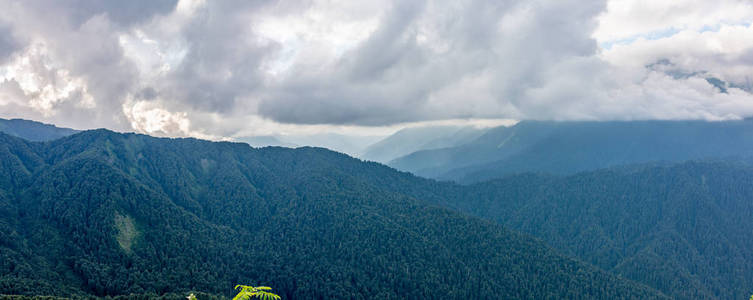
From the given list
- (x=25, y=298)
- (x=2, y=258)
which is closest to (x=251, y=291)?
(x=25, y=298)

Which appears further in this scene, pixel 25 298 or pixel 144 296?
pixel 144 296

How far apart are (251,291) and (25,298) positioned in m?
176

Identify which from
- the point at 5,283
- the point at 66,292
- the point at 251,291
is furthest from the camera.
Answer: the point at 66,292

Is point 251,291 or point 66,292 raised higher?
point 251,291

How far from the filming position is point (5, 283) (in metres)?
175

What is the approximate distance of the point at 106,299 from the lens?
18488cm

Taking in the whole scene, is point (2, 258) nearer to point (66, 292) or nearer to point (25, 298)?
point (66, 292)

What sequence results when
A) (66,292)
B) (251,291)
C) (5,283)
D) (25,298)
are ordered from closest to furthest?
(251,291) < (25,298) < (5,283) < (66,292)

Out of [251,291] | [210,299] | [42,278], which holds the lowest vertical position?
[210,299]

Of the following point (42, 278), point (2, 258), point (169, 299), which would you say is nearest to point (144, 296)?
point (169, 299)

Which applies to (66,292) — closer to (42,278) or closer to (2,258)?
(42,278)

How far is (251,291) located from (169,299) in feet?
630

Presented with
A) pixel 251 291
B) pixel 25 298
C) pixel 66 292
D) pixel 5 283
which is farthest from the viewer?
pixel 66 292

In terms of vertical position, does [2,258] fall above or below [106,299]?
above
